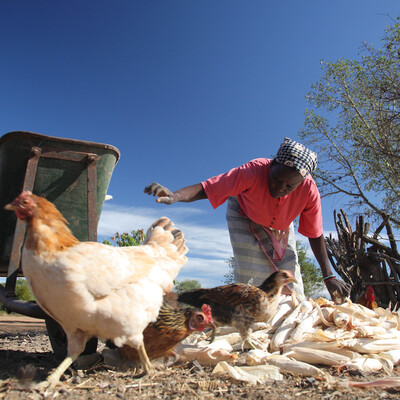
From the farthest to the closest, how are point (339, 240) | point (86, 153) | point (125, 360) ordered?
1. point (339, 240)
2. point (86, 153)
3. point (125, 360)

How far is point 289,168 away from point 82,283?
2364mm

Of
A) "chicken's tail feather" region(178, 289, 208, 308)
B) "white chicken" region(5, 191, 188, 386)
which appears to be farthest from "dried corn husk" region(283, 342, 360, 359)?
"white chicken" region(5, 191, 188, 386)

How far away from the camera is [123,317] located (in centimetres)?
189

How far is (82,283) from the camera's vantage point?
1833mm

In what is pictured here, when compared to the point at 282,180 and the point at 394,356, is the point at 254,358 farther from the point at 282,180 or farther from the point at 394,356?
the point at 282,180

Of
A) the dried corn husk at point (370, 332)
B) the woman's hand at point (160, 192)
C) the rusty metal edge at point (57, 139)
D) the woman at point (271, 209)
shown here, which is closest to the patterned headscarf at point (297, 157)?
the woman at point (271, 209)

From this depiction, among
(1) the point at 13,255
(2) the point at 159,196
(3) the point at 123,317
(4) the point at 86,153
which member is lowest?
(3) the point at 123,317

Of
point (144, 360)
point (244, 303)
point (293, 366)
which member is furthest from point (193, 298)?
point (293, 366)

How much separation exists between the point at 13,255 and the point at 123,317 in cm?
139

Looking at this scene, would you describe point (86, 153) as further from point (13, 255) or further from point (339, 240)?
point (339, 240)

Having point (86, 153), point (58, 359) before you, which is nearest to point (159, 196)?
point (86, 153)

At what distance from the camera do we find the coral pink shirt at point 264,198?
136 inches

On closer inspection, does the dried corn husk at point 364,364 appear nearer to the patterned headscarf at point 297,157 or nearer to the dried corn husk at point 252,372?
the dried corn husk at point 252,372

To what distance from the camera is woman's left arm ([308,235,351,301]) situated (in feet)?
12.1
